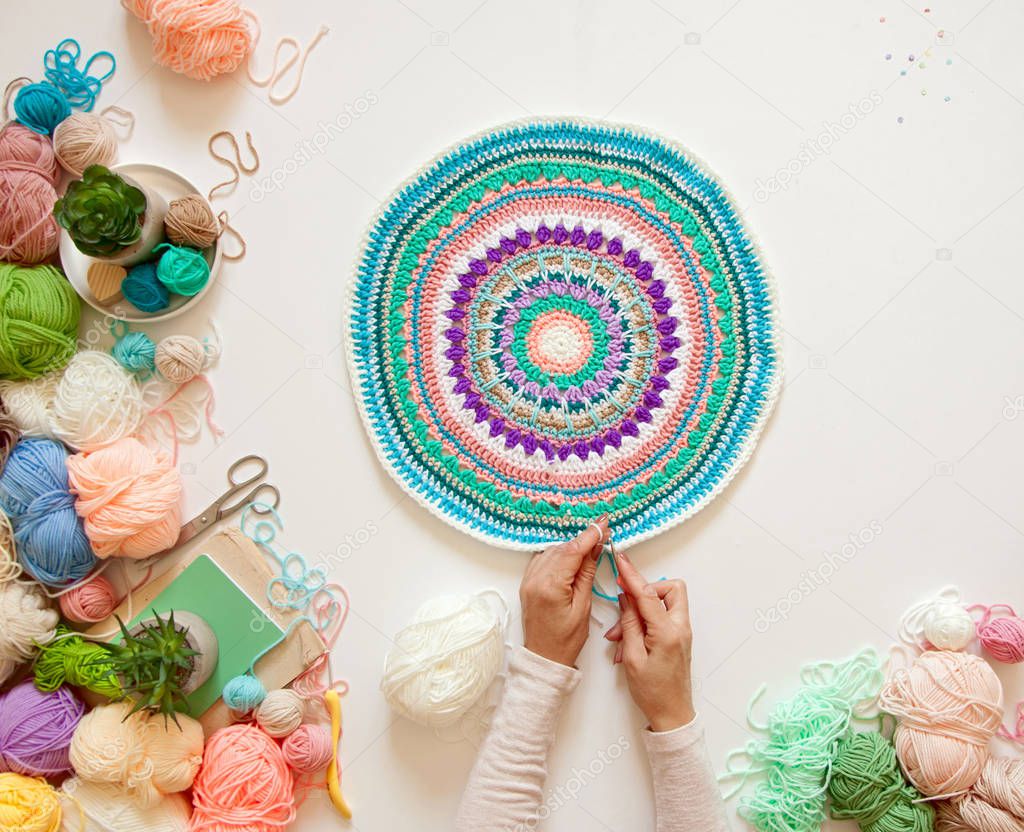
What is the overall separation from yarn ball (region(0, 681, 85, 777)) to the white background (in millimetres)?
370

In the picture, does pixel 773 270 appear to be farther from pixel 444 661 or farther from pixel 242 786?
pixel 242 786

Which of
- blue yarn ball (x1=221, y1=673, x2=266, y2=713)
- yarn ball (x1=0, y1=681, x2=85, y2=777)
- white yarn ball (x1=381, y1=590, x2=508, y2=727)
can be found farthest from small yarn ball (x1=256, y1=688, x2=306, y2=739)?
yarn ball (x1=0, y1=681, x2=85, y2=777)

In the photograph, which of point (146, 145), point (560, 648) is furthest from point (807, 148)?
point (146, 145)

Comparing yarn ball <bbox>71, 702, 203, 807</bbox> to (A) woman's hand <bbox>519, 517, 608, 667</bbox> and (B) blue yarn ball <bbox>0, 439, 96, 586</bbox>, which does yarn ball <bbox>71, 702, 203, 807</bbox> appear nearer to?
(B) blue yarn ball <bbox>0, 439, 96, 586</bbox>

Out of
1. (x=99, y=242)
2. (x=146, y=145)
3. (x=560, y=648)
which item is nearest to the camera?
(x=99, y=242)

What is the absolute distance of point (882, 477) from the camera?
1.29 m

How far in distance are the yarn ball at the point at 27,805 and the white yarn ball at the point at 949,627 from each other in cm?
140

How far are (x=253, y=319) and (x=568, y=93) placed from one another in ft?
2.16

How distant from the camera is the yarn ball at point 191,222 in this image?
1.22m

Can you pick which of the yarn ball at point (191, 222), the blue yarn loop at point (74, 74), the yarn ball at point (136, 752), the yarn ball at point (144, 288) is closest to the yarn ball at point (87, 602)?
the yarn ball at point (136, 752)

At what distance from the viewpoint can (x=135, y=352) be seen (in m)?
1.25

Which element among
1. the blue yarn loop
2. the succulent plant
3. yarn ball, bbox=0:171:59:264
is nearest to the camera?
the succulent plant

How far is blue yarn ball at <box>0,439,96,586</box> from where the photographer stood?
3.90ft

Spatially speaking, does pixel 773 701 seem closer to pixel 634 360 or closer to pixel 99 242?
pixel 634 360
